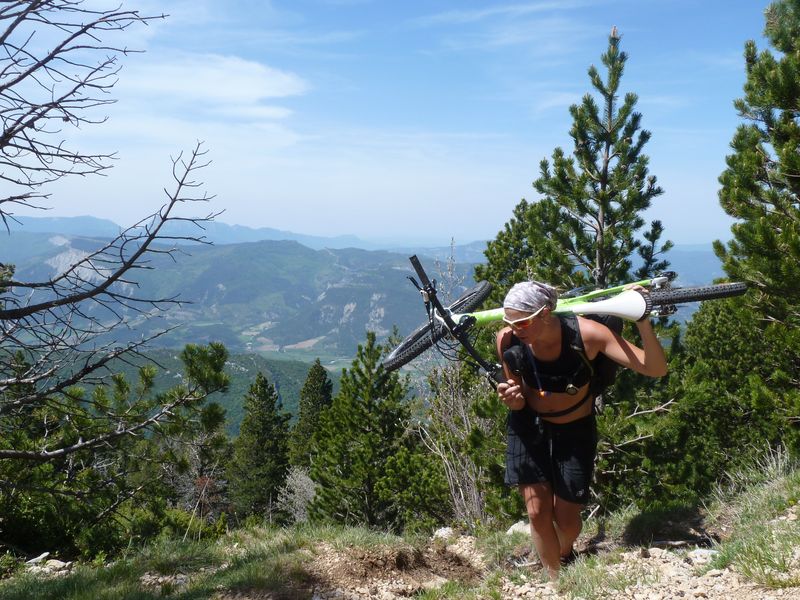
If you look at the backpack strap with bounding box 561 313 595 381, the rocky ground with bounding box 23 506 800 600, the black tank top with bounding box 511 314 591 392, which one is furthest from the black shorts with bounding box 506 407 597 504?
the rocky ground with bounding box 23 506 800 600

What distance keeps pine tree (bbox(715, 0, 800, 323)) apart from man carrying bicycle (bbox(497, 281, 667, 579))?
13.1ft

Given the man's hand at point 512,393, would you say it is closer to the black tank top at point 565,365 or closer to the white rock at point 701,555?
the black tank top at point 565,365

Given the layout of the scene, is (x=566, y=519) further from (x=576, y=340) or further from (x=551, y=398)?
(x=576, y=340)

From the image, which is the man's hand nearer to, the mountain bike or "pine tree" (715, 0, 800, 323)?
the mountain bike

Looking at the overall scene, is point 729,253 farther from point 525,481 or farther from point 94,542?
point 94,542

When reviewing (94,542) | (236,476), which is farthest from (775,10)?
(236,476)

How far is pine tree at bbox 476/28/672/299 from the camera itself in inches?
317

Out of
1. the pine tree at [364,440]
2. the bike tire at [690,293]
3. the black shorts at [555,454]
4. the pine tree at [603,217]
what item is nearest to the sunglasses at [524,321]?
the black shorts at [555,454]

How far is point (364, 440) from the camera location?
21.0 metres

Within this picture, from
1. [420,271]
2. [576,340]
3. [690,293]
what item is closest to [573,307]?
[576,340]

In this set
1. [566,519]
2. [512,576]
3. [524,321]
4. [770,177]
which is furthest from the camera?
[770,177]

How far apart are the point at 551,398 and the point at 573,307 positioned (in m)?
0.61

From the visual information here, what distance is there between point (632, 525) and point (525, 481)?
7.27ft

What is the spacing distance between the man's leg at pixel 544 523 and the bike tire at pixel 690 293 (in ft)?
4.73
